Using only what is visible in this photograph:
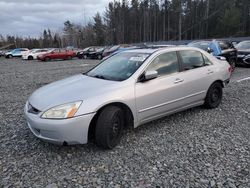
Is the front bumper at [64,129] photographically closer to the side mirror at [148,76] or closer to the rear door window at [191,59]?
the side mirror at [148,76]

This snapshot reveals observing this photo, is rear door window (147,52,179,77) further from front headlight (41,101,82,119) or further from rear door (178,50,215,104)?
front headlight (41,101,82,119)

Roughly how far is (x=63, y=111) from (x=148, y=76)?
4.81 feet

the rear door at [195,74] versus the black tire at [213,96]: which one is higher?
the rear door at [195,74]

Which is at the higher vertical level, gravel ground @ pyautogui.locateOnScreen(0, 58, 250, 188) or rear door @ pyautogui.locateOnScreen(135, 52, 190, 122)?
rear door @ pyautogui.locateOnScreen(135, 52, 190, 122)

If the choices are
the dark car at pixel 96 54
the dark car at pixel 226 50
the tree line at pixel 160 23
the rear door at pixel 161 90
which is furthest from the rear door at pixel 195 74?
the tree line at pixel 160 23

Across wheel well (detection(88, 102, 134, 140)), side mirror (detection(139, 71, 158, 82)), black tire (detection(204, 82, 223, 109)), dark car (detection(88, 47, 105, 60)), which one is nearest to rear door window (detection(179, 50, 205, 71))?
black tire (detection(204, 82, 223, 109))

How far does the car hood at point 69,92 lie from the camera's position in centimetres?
347

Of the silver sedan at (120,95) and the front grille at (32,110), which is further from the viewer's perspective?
the front grille at (32,110)

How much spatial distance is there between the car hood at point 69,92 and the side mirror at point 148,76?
465mm

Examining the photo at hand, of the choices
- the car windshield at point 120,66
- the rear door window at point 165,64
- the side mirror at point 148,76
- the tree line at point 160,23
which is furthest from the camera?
the tree line at point 160,23

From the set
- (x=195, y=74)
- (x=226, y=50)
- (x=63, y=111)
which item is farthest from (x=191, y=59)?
(x=226, y=50)

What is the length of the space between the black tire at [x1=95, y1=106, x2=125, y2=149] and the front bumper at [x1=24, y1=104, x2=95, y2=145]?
0.59ft

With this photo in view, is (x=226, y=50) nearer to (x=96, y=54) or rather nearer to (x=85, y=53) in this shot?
(x=96, y=54)

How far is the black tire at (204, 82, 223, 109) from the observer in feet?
17.6
